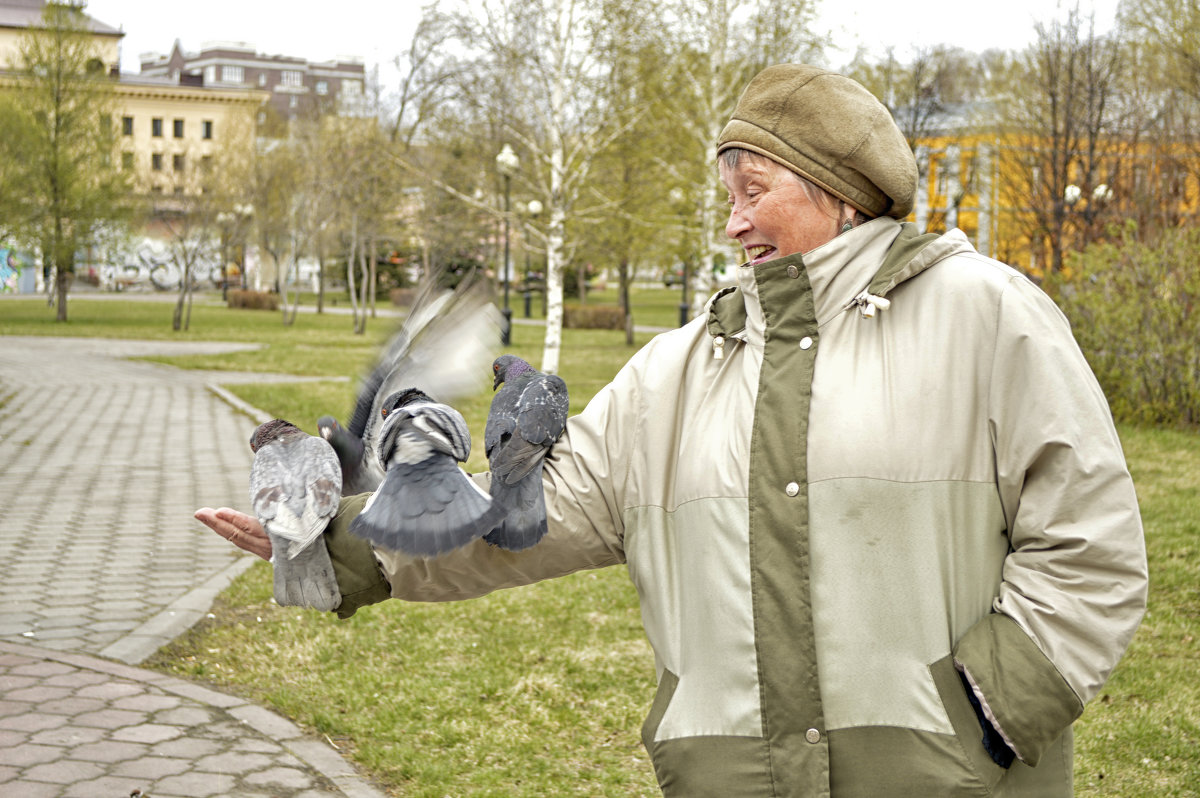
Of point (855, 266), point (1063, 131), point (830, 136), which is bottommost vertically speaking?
point (855, 266)

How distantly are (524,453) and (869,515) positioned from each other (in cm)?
68

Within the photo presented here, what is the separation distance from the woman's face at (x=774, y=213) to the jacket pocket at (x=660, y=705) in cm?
83

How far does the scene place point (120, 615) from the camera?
6.88 meters

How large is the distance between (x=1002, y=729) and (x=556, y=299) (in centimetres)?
2011

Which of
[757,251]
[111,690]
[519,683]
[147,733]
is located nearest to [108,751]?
[147,733]

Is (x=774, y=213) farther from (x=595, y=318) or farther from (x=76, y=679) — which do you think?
(x=595, y=318)

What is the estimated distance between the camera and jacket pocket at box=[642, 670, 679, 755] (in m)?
2.20

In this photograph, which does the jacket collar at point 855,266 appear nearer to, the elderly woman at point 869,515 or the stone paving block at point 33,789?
the elderly woman at point 869,515

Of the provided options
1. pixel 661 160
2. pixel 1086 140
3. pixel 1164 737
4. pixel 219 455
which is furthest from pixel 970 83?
pixel 1164 737

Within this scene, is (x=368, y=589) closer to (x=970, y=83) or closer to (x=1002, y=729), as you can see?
(x=1002, y=729)

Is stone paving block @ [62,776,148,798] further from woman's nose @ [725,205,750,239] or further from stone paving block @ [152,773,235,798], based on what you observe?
woman's nose @ [725,205,750,239]

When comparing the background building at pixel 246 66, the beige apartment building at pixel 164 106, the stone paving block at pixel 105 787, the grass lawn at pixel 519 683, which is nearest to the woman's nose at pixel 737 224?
the grass lawn at pixel 519 683

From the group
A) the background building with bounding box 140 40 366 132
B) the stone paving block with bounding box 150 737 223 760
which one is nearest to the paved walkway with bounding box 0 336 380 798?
the stone paving block with bounding box 150 737 223 760

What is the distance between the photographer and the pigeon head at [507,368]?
2.87 metres
